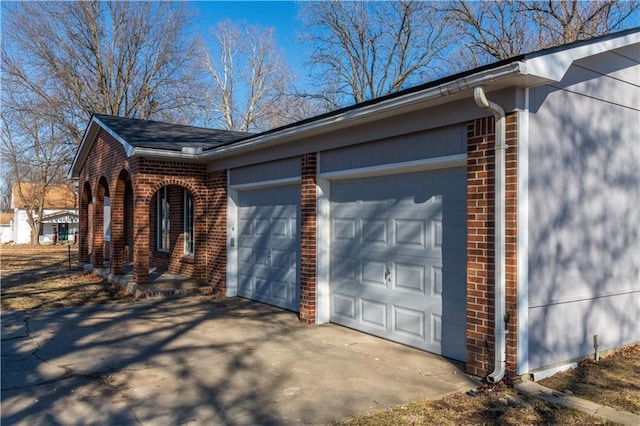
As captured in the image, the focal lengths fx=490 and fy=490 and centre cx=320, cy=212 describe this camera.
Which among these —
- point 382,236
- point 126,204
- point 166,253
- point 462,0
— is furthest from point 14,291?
point 462,0

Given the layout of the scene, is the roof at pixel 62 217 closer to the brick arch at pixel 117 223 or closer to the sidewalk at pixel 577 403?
the brick arch at pixel 117 223

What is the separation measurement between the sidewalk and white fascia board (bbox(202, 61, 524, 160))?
304 centimetres

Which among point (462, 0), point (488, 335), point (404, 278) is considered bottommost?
point (488, 335)

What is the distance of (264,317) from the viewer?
8.63 meters

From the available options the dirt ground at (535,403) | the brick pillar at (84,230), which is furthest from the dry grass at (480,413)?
the brick pillar at (84,230)

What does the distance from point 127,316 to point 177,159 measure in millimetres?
3981

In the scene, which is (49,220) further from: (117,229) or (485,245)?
(485,245)

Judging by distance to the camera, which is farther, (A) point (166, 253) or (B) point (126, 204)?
(B) point (126, 204)

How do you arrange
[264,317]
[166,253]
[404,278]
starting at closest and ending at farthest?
[404,278] → [264,317] → [166,253]

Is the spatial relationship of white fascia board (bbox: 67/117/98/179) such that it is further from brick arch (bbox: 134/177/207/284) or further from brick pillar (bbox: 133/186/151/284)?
brick pillar (bbox: 133/186/151/284)

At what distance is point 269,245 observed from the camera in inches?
382

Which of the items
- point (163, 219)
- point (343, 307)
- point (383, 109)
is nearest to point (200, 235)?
point (163, 219)

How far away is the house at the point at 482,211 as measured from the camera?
16.5 ft

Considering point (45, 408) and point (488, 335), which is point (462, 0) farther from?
point (45, 408)
